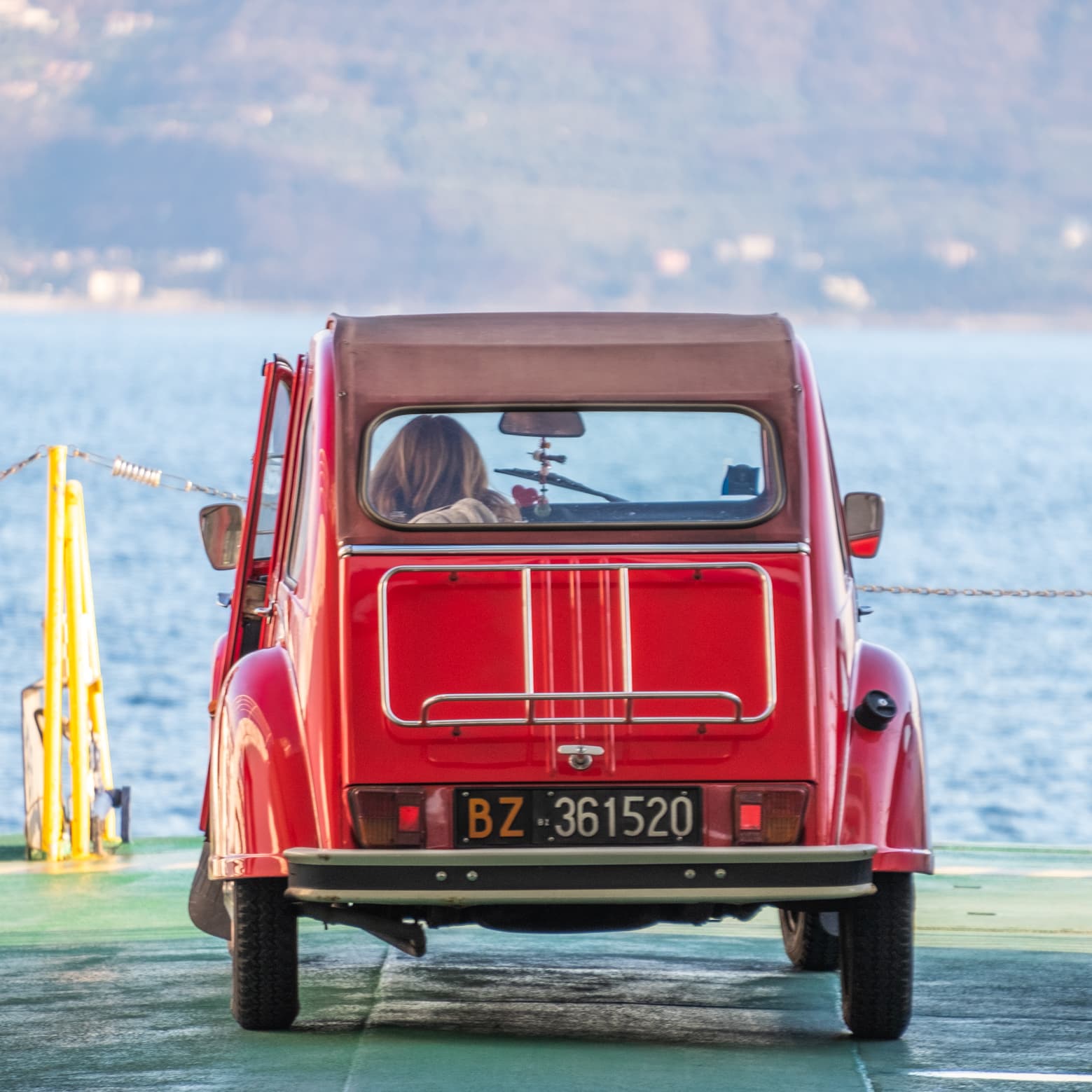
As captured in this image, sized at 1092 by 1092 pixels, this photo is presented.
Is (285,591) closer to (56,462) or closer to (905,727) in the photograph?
(905,727)

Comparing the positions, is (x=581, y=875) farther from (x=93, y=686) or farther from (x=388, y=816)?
(x=93, y=686)

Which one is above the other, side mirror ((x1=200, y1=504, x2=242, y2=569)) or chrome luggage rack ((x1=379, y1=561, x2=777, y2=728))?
side mirror ((x1=200, y1=504, x2=242, y2=569))

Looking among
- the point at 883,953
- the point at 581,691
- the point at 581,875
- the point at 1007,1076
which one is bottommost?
the point at 1007,1076

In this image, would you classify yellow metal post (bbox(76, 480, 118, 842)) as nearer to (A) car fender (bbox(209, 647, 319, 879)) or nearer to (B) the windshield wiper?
(A) car fender (bbox(209, 647, 319, 879))

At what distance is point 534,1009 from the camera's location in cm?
A: 786

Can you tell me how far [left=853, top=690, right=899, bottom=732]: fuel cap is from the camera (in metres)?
7.03

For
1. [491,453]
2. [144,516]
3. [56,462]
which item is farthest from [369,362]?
[144,516]

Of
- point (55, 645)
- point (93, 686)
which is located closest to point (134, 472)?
point (55, 645)

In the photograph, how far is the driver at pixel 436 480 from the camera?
7.10 metres

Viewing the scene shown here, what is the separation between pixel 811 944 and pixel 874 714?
1.86 m

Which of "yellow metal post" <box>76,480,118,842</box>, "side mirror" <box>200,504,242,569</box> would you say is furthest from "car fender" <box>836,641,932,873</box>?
"yellow metal post" <box>76,480,118,842</box>

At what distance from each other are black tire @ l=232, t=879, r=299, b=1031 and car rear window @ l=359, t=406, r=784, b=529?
1185 mm

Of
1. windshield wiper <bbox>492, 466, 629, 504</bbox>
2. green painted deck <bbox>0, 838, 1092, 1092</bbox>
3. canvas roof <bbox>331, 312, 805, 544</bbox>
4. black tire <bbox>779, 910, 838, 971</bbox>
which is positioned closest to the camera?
green painted deck <bbox>0, 838, 1092, 1092</bbox>

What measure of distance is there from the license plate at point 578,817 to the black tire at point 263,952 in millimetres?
783
